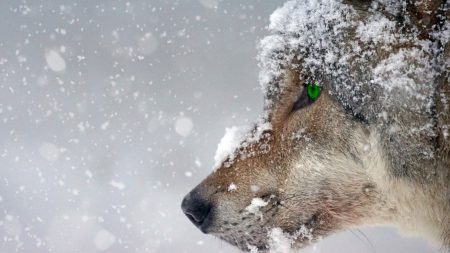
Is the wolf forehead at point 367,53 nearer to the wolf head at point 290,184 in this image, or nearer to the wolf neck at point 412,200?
the wolf head at point 290,184

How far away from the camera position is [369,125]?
2791mm

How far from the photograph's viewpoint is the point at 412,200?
2.89 meters

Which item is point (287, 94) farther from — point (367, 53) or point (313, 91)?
point (367, 53)

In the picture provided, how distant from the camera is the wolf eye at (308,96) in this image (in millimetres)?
2924

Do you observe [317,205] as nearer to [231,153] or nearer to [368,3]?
[231,153]

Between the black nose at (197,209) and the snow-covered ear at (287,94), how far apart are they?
0.73 metres

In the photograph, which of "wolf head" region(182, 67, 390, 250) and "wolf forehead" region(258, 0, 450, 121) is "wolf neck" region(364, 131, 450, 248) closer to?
"wolf head" region(182, 67, 390, 250)

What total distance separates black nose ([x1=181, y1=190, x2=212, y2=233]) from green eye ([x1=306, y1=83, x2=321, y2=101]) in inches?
40.4

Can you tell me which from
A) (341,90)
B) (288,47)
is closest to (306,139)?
(341,90)

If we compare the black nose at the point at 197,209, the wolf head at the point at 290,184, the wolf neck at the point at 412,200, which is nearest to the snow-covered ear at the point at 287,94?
the wolf head at the point at 290,184

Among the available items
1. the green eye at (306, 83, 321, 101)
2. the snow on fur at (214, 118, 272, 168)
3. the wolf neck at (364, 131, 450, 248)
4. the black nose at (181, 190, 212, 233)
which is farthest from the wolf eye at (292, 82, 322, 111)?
the black nose at (181, 190, 212, 233)

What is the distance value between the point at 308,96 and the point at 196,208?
110 cm

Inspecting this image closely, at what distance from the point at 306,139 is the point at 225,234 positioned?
88cm

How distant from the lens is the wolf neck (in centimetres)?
276
